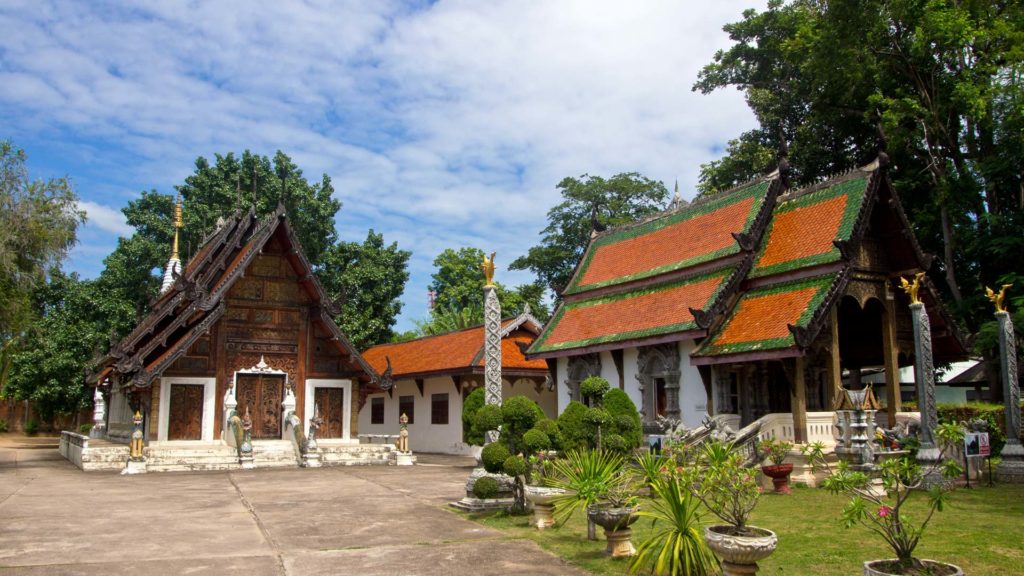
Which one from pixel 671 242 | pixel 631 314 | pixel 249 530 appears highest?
pixel 671 242

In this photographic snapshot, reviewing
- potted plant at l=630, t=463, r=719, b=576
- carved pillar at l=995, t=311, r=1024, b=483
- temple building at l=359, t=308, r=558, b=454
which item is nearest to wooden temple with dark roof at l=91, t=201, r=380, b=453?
temple building at l=359, t=308, r=558, b=454

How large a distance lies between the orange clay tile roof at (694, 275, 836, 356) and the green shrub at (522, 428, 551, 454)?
22.5ft

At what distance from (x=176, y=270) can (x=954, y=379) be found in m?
30.9

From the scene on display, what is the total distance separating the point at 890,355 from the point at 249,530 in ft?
46.1

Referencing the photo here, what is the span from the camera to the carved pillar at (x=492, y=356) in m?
12.6

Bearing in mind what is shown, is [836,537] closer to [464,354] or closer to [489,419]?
[489,419]

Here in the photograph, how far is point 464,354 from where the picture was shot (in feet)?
85.2

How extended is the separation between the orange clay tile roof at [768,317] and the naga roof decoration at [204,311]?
10.7 metres

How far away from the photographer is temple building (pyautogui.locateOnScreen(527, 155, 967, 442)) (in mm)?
15938

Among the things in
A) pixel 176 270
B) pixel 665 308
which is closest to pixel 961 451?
pixel 665 308

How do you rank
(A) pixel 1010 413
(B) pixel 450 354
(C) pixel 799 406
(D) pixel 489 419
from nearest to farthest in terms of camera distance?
(D) pixel 489 419 → (A) pixel 1010 413 → (C) pixel 799 406 → (B) pixel 450 354

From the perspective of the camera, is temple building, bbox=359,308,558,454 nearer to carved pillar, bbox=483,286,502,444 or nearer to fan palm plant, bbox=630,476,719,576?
carved pillar, bbox=483,286,502,444

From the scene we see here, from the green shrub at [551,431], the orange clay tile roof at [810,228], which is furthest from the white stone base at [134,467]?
the orange clay tile roof at [810,228]

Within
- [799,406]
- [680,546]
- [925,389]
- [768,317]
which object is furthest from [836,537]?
[768,317]
